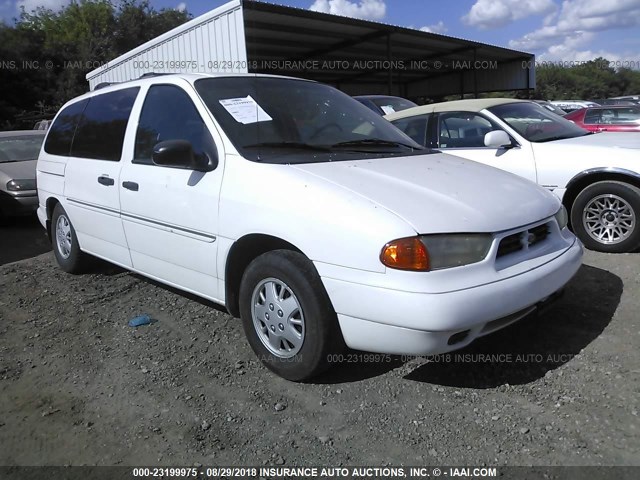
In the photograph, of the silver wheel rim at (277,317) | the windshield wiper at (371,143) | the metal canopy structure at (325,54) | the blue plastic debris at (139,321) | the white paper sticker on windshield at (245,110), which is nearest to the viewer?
the silver wheel rim at (277,317)

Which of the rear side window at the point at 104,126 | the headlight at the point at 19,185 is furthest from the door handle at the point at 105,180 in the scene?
the headlight at the point at 19,185

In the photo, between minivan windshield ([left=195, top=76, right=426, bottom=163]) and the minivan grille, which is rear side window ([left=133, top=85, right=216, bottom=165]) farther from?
the minivan grille

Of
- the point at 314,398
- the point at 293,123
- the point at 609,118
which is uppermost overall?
the point at 609,118

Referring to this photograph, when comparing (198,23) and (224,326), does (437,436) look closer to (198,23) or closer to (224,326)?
(224,326)

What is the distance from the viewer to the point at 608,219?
5262 mm

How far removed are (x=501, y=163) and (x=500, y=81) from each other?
23276 millimetres

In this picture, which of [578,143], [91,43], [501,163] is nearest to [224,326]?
[501,163]

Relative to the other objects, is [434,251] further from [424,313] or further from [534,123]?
[534,123]

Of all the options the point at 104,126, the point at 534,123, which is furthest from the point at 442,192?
the point at 534,123

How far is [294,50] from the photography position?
20.3m

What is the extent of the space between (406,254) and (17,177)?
7.78 m

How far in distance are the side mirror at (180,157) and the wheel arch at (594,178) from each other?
374 cm

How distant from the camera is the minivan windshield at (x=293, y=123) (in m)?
3.38

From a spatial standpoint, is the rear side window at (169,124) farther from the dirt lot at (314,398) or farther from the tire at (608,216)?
the tire at (608,216)
